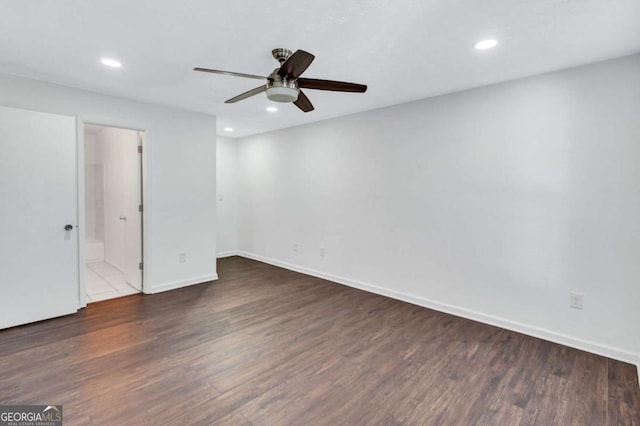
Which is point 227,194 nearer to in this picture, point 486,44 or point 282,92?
point 282,92

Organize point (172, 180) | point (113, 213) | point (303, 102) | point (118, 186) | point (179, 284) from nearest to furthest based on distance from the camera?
point (303, 102), point (172, 180), point (179, 284), point (118, 186), point (113, 213)

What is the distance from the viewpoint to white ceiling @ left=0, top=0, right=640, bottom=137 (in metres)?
1.86

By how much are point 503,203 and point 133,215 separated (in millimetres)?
4480

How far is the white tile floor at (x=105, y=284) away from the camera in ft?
12.9

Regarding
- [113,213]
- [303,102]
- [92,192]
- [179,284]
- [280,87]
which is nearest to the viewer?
[280,87]

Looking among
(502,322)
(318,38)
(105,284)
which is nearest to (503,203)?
(502,322)

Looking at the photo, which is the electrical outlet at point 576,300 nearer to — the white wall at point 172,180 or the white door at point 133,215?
the white wall at point 172,180

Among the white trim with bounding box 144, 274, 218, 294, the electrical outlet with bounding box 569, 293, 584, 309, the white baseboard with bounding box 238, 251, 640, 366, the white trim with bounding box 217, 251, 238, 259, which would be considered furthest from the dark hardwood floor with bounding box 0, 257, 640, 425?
the white trim with bounding box 217, 251, 238, 259

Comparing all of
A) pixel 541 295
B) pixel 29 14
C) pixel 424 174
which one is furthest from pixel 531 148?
pixel 29 14

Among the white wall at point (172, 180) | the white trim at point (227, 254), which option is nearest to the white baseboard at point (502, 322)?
the white wall at point (172, 180)

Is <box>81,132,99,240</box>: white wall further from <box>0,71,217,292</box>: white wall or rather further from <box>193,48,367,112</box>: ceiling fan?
<box>193,48,367,112</box>: ceiling fan

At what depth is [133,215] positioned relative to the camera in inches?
163

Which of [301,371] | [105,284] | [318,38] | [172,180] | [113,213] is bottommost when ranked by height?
[301,371]

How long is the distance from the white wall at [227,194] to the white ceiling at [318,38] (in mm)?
2895
